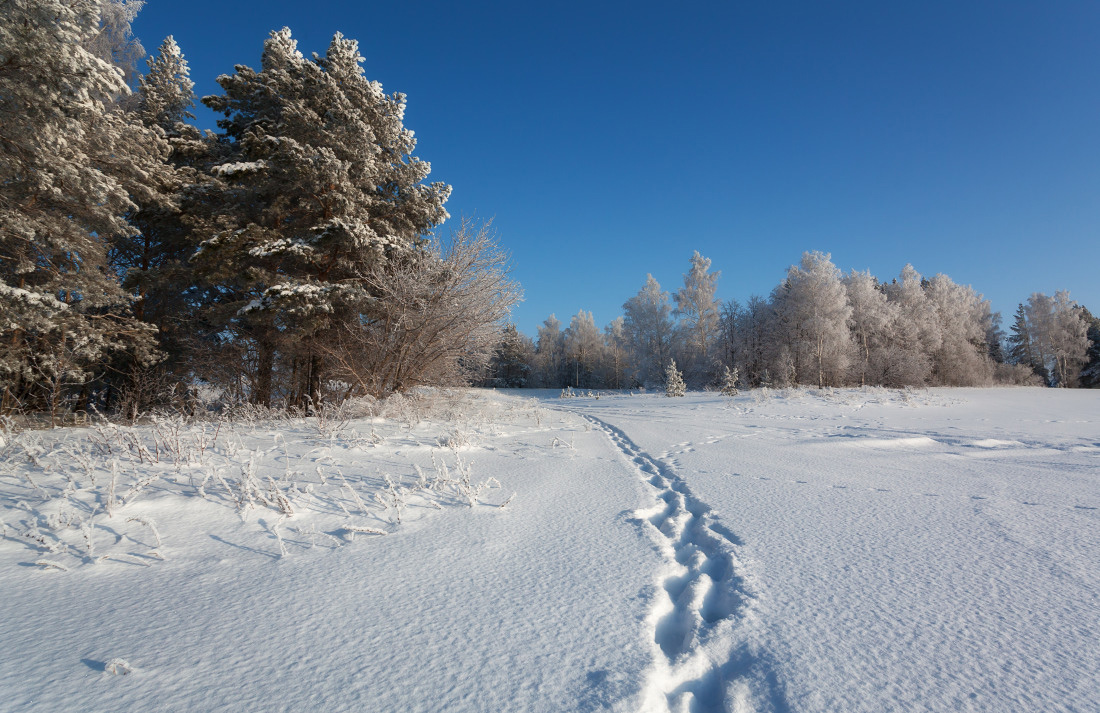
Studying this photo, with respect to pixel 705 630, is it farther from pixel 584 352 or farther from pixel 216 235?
pixel 584 352

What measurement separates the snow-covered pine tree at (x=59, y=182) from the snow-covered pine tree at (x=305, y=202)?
55.4 inches

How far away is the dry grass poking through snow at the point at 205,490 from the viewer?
235 cm

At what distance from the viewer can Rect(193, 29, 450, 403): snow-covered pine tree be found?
8.40 metres

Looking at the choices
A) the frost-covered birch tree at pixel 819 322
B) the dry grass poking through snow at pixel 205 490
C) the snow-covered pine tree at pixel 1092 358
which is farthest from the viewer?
the snow-covered pine tree at pixel 1092 358

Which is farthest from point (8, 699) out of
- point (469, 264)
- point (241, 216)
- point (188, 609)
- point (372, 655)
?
point (241, 216)

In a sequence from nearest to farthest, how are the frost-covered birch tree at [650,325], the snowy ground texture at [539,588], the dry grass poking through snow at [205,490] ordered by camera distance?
the snowy ground texture at [539,588] → the dry grass poking through snow at [205,490] → the frost-covered birch tree at [650,325]

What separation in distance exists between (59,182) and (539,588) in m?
9.29

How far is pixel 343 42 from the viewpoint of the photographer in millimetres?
9844

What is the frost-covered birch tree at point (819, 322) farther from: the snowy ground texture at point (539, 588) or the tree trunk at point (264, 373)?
the tree trunk at point (264, 373)

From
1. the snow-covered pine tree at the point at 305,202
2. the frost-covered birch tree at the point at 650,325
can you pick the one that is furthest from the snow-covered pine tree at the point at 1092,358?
the snow-covered pine tree at the point at 305,202

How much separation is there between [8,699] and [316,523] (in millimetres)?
1485

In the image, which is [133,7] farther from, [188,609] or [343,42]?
[188,609]

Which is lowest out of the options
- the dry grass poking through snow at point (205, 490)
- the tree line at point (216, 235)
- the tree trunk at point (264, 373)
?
the dry grass poking through snow at point (205, 490)

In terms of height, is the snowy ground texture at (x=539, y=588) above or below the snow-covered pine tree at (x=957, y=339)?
below
